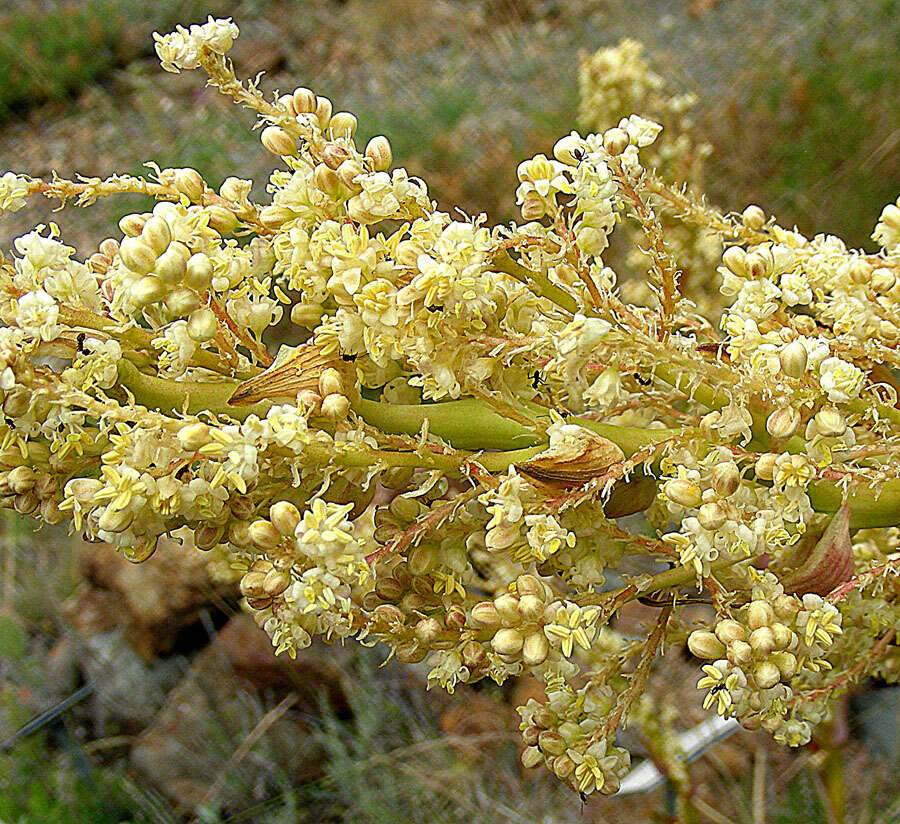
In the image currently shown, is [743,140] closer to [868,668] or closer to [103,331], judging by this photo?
[868,668]

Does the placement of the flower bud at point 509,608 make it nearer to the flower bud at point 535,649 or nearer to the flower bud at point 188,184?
the flower bud at point 535,649

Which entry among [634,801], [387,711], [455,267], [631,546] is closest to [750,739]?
[634,801]

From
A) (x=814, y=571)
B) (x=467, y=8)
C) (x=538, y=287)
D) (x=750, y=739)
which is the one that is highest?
(x=467, y=8)

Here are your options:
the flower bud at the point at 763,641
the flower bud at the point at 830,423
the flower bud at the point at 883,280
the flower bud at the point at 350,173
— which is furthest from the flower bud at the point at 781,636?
the flower bud at the point at 350,173

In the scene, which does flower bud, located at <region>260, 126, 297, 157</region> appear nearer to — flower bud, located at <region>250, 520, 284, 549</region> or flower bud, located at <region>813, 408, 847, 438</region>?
flower bud, located at <region>250, 520, 284, 549</region>

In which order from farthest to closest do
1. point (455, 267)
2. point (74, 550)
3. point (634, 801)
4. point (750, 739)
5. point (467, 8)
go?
point (467, 8), point (74, 550), point (750, 739), point (634, 801), point (455, 267)

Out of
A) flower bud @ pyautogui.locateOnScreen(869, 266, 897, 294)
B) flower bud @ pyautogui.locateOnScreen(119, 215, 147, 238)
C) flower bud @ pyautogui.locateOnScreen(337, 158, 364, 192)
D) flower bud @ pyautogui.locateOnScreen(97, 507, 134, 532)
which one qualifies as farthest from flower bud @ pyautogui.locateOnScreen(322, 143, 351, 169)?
flower bud @ pyautogui.locateOnScreen(869, 266, 897, 294)

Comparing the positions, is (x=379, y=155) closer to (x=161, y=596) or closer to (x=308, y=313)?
(x=308, y=313)
